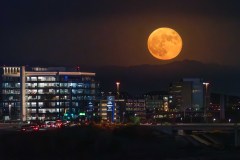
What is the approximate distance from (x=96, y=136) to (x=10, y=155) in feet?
48.9

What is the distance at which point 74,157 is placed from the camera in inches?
2680

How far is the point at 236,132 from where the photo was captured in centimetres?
13500

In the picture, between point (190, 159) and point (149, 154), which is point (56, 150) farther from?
point (190, 159)

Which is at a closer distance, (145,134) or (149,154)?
(149,154)

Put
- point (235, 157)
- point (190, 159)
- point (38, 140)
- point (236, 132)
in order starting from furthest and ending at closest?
point (236, 132), point (38, 140), point (235, 157), point (190, 159)

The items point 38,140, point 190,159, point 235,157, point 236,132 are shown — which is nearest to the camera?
point 190,159

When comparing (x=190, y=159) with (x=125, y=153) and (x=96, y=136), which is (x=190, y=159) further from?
(x=96, y=136)

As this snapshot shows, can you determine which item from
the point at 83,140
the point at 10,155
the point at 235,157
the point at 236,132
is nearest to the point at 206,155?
the point at 235,157

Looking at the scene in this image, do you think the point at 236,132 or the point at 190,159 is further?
the point at 236,132

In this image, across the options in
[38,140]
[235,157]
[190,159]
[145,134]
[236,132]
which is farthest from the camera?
[236,132]

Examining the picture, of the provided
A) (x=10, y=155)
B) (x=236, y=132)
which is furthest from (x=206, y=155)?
(x=236, y=132)

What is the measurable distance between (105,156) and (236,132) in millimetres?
68088

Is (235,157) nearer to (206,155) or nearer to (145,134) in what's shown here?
(206,155)

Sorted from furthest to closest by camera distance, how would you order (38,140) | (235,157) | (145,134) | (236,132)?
(236,132) → (145,134) → (38,140) → (235,157)
